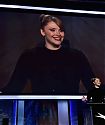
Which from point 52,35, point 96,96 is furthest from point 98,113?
point 52,35

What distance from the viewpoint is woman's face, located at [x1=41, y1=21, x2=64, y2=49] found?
6402 mm

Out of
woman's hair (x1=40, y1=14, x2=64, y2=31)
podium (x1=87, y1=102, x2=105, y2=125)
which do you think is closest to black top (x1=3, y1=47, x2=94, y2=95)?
woman's hair (x1=40, y1=14, x2=64, y2=31)

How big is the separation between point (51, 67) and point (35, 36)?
779 mm

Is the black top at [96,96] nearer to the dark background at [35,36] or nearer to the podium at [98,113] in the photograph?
the podium at [98,113]

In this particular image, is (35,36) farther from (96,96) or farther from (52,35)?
(96,96)

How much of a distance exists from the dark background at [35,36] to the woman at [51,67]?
0.13m

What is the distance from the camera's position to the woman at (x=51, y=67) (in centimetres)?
609

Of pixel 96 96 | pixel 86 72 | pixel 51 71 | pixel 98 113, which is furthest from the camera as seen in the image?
pixel 86 72

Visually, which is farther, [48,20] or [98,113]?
[48,20]

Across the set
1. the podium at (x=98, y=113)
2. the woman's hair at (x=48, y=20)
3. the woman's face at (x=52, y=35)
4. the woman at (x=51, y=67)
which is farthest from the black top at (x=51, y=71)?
the podium at (x=98, y=113)

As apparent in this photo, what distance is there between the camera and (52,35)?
6488 millimetres

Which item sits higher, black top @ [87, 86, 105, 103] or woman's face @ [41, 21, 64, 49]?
woman's face @ [41, 21, 64, 49]

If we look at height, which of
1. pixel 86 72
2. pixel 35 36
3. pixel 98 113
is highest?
pixel 35 36

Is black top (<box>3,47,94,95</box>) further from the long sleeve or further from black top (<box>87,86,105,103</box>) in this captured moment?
black top (<box>87,86,105,103</box>)
